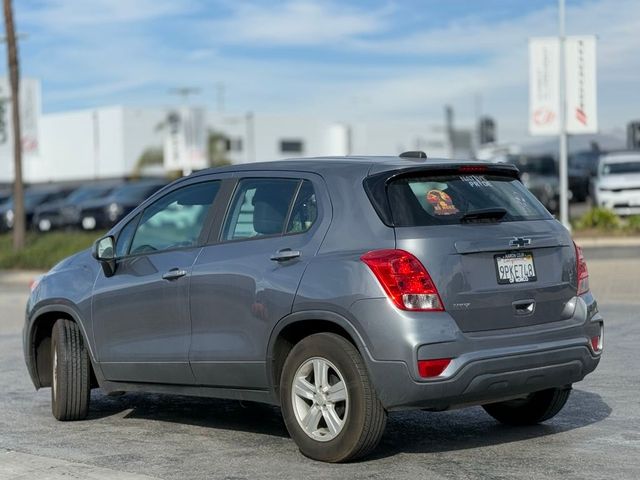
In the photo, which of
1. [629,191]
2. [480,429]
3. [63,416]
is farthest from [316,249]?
[629,191]

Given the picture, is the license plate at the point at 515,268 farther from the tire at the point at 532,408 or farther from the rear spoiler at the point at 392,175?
the tire at the point at 532,408

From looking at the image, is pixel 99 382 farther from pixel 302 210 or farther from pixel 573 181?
pixel 573 181

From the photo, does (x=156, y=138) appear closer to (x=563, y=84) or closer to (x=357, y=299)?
(x=563, y=84)

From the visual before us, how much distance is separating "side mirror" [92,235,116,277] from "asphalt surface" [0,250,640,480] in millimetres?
1085

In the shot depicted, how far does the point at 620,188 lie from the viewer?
31875 millimetres

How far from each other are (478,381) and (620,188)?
1024 inches

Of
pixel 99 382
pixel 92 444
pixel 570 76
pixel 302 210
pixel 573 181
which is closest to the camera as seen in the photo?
pixel 302 210

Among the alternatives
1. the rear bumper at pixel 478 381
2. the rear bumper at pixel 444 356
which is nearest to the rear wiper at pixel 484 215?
the rear bumper at pixel 444 356

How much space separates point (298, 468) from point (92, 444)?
1.60 metres

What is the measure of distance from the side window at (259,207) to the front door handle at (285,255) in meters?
0.19

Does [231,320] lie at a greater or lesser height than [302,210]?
lesser

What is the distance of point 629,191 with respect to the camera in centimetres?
3181

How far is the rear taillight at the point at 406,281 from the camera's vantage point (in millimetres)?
6738

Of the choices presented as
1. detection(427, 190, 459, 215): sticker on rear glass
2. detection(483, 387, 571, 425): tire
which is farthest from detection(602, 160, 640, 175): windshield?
detection(427, 190, 459, 215): sticker on rear glass
